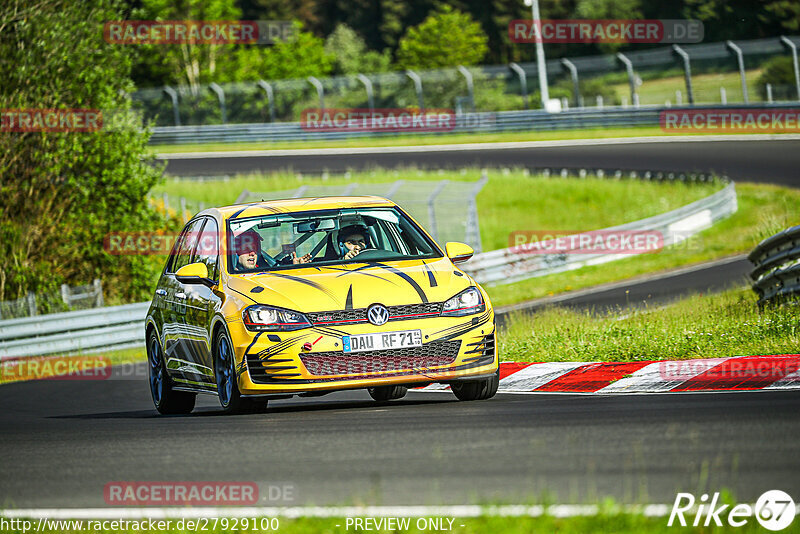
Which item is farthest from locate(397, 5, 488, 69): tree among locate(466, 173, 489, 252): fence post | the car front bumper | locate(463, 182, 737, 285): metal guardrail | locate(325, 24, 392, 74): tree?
the car front bumper

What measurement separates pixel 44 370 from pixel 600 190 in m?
20.1

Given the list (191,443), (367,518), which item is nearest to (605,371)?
(191,443)

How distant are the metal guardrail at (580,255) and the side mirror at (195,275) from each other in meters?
15.1

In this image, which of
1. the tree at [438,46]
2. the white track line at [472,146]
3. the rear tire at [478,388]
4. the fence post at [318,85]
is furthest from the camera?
the tree at [438,46]

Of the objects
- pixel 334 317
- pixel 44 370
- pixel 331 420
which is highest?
pixel 334 317

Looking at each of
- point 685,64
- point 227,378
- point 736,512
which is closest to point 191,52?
point 685,64

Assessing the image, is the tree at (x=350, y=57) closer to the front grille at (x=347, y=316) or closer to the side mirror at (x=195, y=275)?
the side mirror at (x=195, y=275)

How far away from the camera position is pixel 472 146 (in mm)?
46156

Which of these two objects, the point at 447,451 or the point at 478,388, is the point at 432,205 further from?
the point at 447,451

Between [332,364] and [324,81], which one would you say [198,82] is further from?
[332,364]

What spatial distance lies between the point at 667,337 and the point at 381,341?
372 cm

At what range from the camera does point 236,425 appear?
824 centimetres

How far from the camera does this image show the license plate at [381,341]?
28.1 feet
